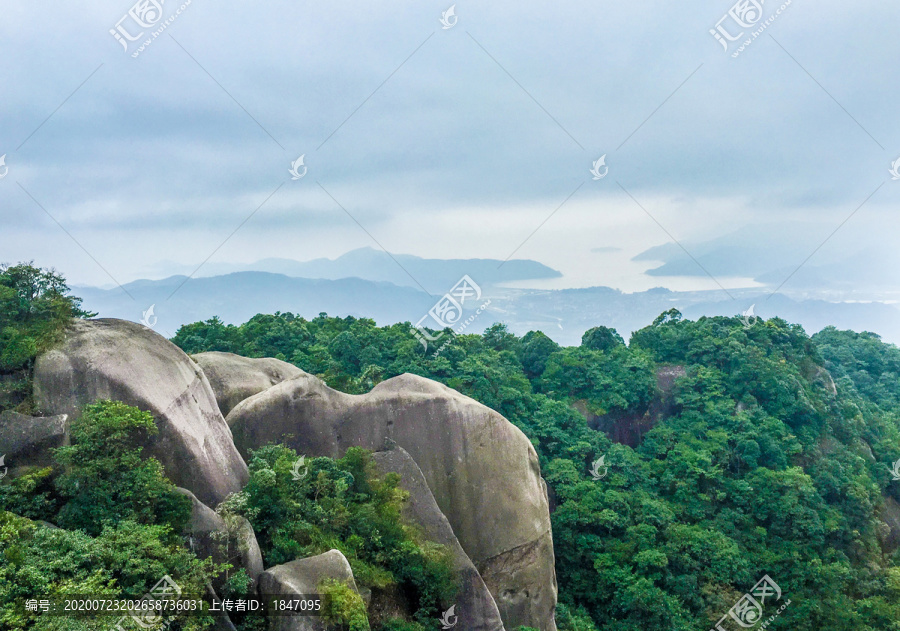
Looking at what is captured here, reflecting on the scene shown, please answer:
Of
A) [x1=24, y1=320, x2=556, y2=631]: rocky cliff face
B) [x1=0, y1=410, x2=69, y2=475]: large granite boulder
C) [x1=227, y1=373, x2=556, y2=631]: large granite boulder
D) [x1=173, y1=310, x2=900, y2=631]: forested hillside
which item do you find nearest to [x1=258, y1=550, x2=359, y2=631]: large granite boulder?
[x1=24, y1=320, x2=556, y2=631]: rocky cliff face

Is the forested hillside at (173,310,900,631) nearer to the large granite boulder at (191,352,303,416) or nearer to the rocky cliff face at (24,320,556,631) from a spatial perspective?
the large granite boulder at (191,352,303,416)

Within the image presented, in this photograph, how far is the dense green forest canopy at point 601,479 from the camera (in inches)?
516

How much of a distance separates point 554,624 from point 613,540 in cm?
439

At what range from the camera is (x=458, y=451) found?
18984mm

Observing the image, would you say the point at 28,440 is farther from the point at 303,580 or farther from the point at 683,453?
the point at 683,453

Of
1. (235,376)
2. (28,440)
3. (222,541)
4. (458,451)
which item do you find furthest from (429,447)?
(28,440)

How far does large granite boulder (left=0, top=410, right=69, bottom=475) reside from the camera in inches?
541

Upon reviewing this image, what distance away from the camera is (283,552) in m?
14.1

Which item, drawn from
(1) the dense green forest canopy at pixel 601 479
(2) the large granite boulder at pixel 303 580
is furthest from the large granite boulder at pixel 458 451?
(2) the large granite boulder at pixel 303 580

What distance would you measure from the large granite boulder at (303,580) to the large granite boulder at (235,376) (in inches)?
271

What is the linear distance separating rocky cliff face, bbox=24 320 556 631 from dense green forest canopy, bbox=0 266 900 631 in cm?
102

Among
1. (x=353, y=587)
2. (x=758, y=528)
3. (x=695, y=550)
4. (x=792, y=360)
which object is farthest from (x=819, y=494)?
(x=353, y=587)

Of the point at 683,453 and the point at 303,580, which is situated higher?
the point at 683,453

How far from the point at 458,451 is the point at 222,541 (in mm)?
7069
